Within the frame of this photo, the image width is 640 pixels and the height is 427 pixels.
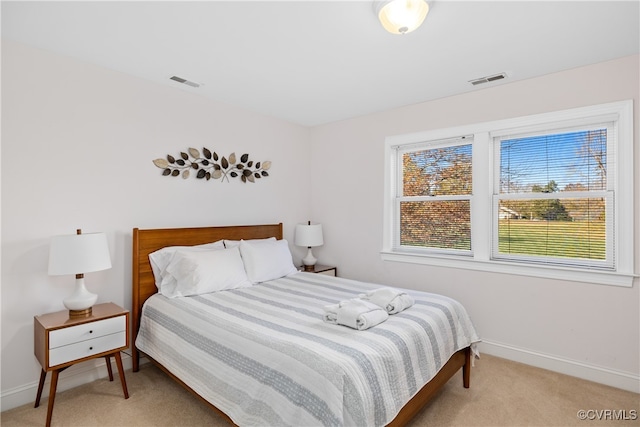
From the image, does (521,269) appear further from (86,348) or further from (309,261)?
(86,348)

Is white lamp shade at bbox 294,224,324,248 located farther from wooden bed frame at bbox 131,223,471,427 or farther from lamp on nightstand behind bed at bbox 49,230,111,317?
lamp on nightstand behind bed at bbox 49,230,111,317

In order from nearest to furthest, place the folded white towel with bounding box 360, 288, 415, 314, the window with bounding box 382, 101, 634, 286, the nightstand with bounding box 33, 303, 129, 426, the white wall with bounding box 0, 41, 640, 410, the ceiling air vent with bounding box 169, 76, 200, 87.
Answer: the nightstand with bounding box 33, 303, 129, 426, the folded white towel with bounding box 360, 288, 415, 314, the white wall with bounding box 0, 41, 640, 410, the window with bounding box 382, 101, 634, 286, the ceiling air vent with bounding box 169, 76, 200, 87

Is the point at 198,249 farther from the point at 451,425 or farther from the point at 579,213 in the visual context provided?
the point at 579,213

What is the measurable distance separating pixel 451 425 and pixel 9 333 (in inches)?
117

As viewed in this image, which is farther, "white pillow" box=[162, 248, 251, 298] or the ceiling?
"white pillow" box=[162, 248, 251, 298]

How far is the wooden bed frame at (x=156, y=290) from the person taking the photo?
77.2 inches

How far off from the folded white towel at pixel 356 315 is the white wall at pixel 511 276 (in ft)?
5.08

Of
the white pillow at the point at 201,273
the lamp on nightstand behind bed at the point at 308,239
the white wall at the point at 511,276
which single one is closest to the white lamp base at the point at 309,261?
the lamp on nightstand behind bed at the point at 308,239

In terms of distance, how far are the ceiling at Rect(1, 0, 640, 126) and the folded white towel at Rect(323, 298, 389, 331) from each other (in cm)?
173

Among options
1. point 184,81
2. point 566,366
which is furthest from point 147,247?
point 566,366

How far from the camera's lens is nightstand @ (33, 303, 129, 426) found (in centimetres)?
207

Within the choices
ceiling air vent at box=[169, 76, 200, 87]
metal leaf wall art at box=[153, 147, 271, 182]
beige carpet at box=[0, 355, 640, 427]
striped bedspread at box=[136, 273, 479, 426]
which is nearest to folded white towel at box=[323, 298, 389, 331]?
striped bedspread at box=[136, 273, 479, 426]

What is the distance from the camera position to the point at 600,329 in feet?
8.45

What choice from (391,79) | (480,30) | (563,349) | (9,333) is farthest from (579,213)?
(9,333)
